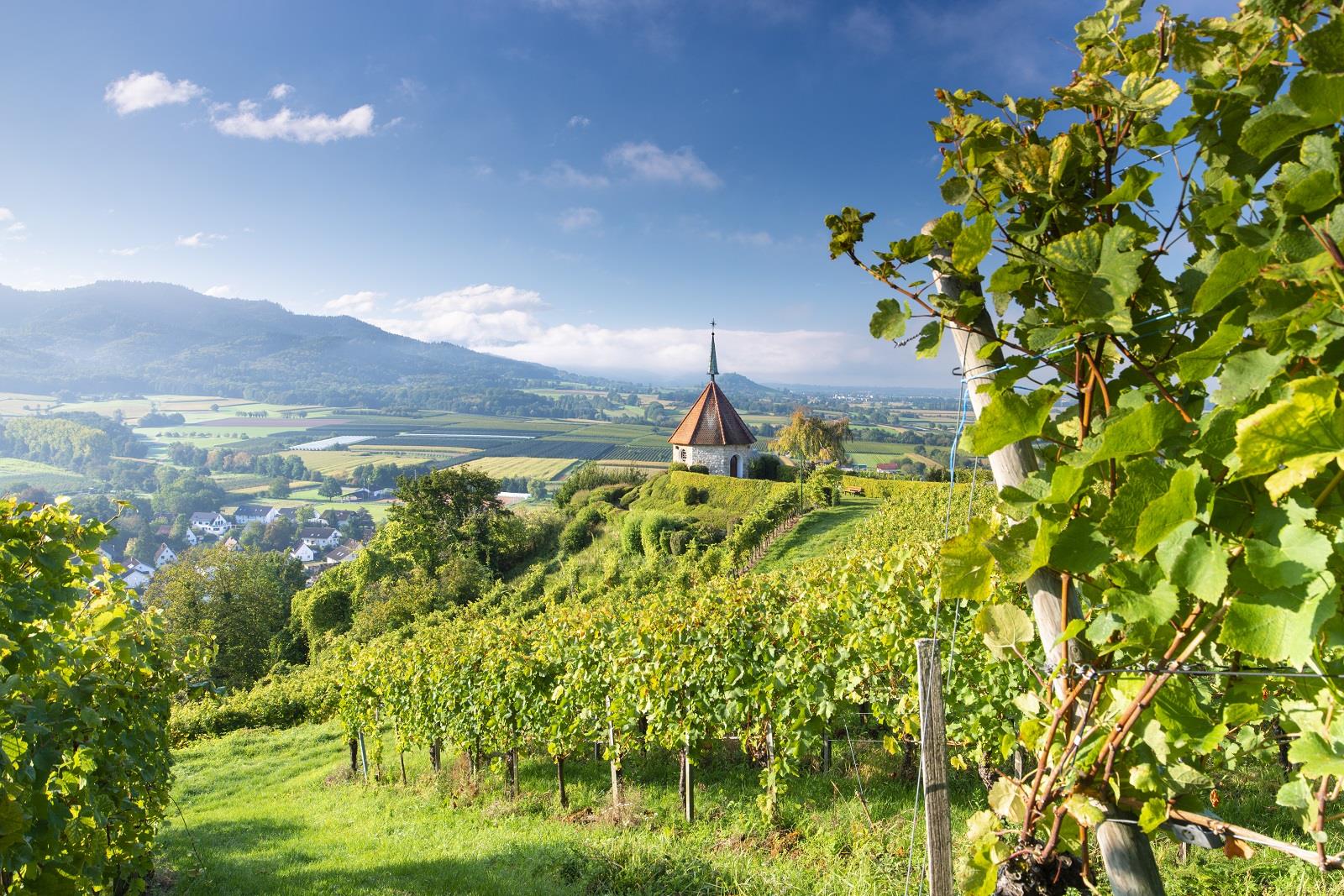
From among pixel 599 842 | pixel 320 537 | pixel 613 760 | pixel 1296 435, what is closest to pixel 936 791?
pixel 1296 435

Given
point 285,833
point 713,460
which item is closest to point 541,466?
point 713,460

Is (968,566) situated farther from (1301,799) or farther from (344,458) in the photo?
(344,458)

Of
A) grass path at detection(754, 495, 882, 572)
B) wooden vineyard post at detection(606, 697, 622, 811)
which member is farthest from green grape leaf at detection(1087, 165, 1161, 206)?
grass path at detection(754, 495, 882, 572)

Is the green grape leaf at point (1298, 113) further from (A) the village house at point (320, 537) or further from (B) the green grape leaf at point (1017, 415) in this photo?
(A) the village house at point (320, 537)

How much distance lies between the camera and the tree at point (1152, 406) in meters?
0.68

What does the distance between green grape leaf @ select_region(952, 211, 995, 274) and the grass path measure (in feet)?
57.0

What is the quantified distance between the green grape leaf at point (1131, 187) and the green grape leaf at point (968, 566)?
52 cm

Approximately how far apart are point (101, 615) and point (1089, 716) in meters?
4.77

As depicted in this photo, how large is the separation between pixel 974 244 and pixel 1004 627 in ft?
2.42

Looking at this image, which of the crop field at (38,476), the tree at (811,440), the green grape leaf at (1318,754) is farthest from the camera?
the crop field at (38,476)

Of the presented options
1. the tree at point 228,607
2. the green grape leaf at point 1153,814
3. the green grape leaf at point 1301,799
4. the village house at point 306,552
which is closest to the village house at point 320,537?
the village house at point 306,552

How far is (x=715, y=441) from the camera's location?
3422 centimetres

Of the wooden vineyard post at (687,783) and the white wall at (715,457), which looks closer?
the wooden vineyard post at (687,783)

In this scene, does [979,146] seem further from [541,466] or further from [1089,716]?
[541,466]
